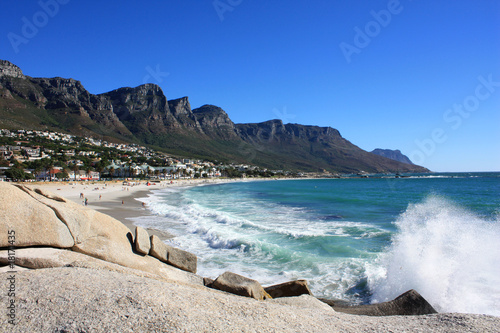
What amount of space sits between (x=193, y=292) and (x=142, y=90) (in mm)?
209528

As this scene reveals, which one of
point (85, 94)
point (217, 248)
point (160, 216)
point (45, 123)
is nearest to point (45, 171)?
point (45, 123)

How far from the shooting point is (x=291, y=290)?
775 cm

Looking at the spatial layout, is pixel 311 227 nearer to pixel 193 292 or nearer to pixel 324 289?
pixel 324 289

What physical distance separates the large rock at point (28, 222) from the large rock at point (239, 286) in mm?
4002

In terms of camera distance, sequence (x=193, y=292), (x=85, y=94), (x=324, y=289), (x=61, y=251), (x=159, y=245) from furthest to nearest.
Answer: (x=85, y=94) < (x=324, y=289) < (x=159, y=245) < (x=61, y=251) < (x=193, y=292)

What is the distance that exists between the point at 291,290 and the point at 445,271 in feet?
22.0

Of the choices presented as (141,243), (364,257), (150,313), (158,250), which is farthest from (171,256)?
(364,257)

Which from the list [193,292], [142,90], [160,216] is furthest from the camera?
[142,90]

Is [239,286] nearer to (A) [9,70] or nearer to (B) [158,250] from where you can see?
(B) [158,250]

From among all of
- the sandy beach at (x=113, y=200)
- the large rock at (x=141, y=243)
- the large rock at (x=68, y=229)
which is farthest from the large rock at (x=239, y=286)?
the sandy beach at (x=113, y=200)

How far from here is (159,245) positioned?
28.8 ft

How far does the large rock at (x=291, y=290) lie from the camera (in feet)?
25.2

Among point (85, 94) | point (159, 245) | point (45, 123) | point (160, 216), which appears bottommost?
point (160, 216)

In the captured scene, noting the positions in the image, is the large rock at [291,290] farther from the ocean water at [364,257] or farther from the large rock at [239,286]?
the ocean water at [364,257]
